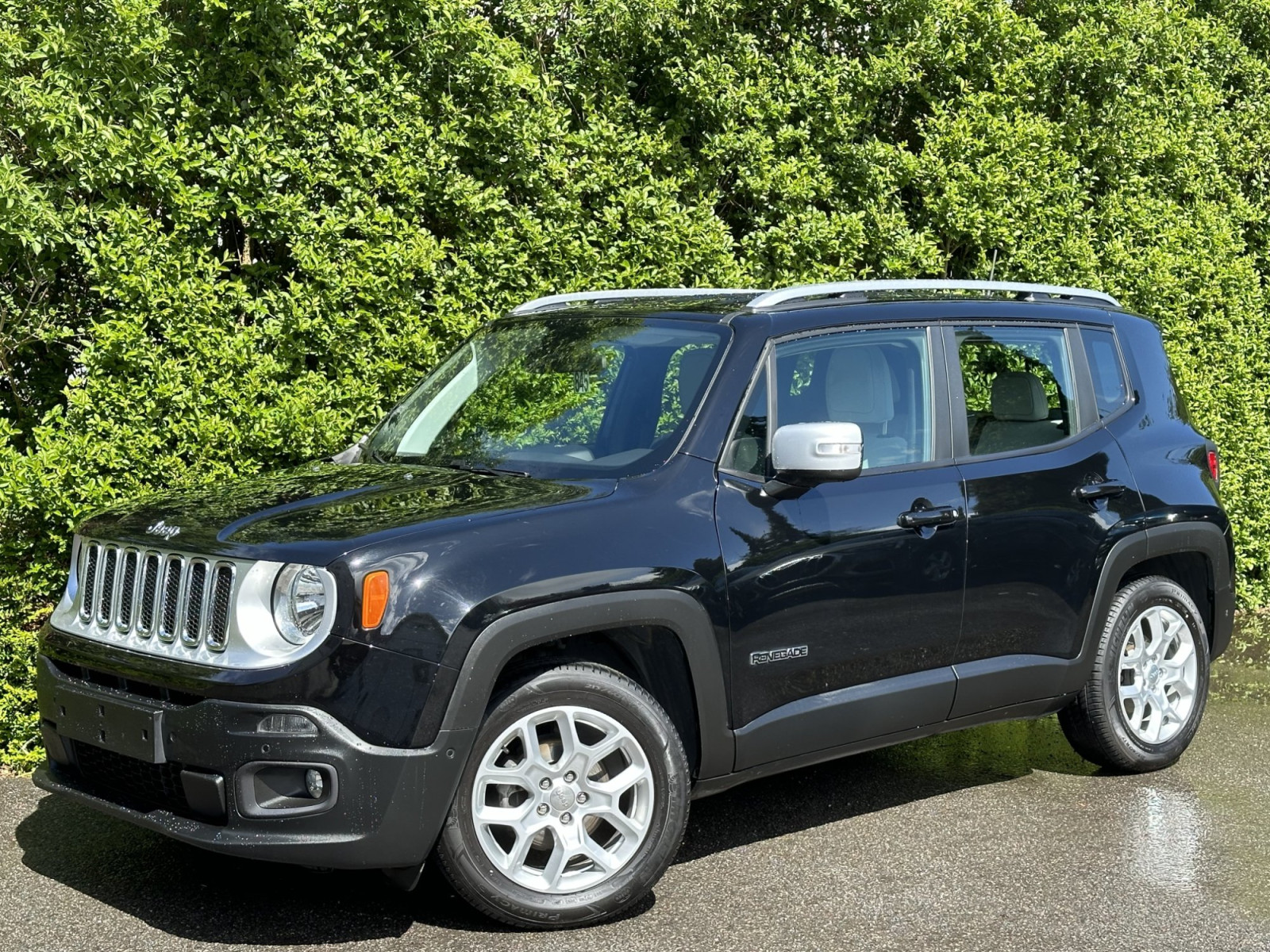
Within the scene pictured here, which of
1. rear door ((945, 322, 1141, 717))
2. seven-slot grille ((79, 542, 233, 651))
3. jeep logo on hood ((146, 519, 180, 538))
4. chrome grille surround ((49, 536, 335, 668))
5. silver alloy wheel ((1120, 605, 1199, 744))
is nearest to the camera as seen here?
chrome grille surround ((49, 536, 335, 668))

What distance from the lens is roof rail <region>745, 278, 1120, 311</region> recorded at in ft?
18.4

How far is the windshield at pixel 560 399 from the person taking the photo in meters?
5.25

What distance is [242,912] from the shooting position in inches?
193

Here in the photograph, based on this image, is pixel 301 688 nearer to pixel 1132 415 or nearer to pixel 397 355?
pixel 397 355

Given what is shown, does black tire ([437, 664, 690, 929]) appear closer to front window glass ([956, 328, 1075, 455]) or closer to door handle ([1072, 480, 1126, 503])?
front window glass ([956, 328, 1075, 455])

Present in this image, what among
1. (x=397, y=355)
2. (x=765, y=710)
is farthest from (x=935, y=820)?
(x=397, y=355)

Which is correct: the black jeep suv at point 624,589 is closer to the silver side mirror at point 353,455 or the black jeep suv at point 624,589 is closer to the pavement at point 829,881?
the silver side mirror at point 353,455

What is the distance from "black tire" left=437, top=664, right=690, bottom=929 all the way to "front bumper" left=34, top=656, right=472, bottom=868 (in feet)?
0.38

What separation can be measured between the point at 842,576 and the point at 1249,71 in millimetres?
7368

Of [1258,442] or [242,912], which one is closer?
[242,912]

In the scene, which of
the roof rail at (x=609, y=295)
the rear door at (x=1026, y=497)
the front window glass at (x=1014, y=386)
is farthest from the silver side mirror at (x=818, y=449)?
the roof rail at (x=609, y=295)

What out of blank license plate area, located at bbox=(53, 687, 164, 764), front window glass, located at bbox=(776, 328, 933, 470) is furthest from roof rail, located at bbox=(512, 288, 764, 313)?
blank license plate area, located at bbox=(53, 687, 164, 764)

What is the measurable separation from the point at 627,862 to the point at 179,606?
5.06ft

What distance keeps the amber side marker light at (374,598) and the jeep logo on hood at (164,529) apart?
760mm
